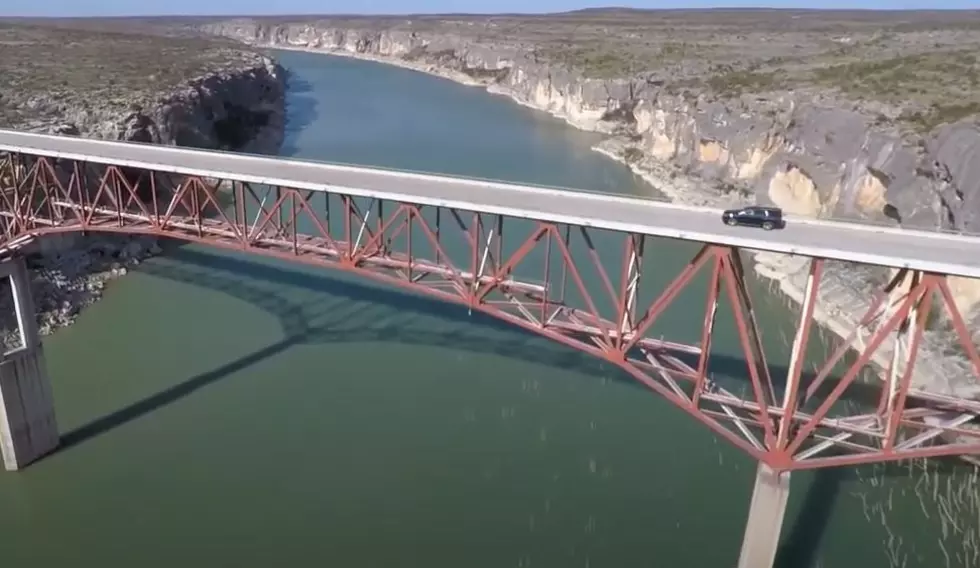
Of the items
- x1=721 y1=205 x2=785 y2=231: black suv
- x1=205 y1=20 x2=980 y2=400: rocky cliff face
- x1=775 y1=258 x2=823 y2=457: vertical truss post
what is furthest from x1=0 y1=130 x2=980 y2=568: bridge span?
x1=205 y1=20 x2=980 y2=400: rocky cliff face

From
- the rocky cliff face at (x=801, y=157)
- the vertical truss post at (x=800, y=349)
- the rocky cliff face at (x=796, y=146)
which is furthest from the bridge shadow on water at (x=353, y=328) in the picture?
the rocky cliff face at (x=796, y=146)

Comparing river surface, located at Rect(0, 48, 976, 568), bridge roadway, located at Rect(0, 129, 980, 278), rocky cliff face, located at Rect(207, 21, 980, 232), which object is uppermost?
bridge roadway, located at Rect(0, 129, 980, 278)

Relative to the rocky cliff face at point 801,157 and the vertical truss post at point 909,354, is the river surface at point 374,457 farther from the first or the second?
the vertical truss post at point 909,354

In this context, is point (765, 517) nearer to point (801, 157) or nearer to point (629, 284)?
point (629, 284)

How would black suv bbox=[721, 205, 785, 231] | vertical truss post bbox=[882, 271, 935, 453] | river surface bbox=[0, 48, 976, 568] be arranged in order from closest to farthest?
vertical truss post bbox=[882, 271, 935, 453] → black suv bbox=[721, 205, 785, 231] → river surface bbox=[0, 48, 976, 568]

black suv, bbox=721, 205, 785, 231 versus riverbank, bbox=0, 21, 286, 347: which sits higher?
black suv, bbox=721, 205, 785, 231

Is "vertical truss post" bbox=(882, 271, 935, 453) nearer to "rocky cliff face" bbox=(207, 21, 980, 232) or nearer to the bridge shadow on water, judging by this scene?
the bridge shadow on water

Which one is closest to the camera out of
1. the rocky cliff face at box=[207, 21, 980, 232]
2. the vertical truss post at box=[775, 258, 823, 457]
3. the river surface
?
the vertical truss post at box=[775, 258, 823, 457]
